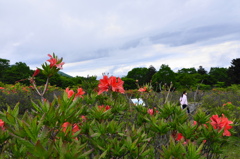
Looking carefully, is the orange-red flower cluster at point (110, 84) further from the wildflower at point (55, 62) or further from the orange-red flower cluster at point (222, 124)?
the orange-red flower cluster at point (222, 124)

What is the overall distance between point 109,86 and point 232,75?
3519 cm

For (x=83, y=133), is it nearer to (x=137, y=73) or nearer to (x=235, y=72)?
(x=235, y=72)

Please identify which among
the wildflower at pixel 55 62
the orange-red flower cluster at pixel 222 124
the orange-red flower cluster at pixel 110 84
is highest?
the wildflower at pixel 55 62

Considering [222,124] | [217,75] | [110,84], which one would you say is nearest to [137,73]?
[217,75]

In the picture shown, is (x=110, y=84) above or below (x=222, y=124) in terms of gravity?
above

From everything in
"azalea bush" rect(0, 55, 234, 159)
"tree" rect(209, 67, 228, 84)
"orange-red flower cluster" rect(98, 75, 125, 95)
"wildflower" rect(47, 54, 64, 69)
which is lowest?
"tree" rect(209, 67, 228, 84)

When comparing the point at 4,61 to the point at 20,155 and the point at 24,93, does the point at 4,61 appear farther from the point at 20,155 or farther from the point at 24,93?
the point at 20,155

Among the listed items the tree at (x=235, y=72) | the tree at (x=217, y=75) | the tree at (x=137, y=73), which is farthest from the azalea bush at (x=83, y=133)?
the tree at (x=217, y=75)

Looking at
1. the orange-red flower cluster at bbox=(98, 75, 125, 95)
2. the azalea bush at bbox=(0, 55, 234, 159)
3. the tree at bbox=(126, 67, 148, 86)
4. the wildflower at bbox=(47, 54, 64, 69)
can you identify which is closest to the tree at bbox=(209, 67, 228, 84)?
the tree at bbox=(126, 67, 148, 86)

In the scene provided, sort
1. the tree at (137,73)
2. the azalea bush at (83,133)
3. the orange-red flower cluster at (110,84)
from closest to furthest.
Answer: the azalea bush at (83,133) < the orange-red flower cluster at (110,84) < the tree at (137,73)

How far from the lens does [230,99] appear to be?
10789 millimetres

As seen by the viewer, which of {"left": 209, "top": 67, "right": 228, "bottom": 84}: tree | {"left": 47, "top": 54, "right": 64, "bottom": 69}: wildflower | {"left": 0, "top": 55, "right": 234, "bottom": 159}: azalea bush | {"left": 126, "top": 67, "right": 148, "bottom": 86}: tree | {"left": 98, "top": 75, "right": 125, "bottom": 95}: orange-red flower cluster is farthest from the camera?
{"left": 209, "top": 67, "right": 228, "bottom": 84}: tree

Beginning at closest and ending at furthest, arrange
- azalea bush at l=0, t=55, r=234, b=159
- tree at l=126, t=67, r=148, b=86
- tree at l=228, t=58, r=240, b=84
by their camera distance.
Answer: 1. azalea bush at l=0, t=55, r=234, b=159
2. tree at l=228, t=58, r=240, b=84
3. tree at l=126, t=67, r=148, b=86

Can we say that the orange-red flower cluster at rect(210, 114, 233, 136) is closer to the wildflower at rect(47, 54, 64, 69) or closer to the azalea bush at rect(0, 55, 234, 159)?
the azalea bush at rect(0, 55, 234, 159)
